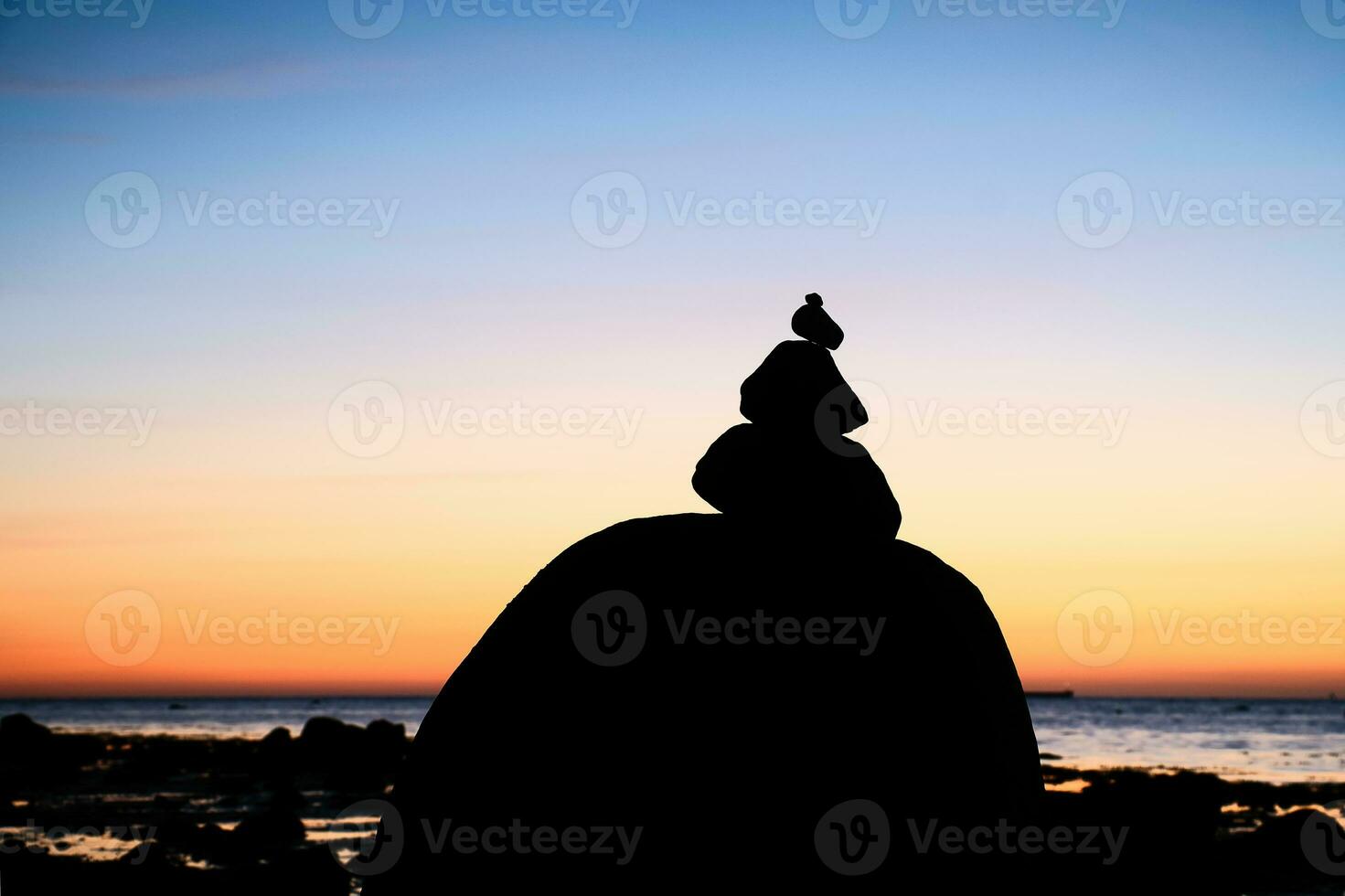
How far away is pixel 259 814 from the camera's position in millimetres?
36062

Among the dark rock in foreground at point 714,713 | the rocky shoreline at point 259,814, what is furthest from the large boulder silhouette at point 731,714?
the rocky shoreline at point 259,814

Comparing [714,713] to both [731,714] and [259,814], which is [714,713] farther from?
[259,814]

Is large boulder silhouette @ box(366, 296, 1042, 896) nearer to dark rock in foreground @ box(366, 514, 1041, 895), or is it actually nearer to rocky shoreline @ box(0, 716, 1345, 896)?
dark rock in foreground @ box(366, 514, 1041, 895)

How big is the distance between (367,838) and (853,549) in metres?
27.0

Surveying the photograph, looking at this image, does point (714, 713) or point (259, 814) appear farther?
point (259, 814)

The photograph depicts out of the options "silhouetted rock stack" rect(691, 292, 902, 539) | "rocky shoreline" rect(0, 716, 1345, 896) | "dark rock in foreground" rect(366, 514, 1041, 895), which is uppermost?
"silhouetted rock stack" rect(691, 292, 902, 539)

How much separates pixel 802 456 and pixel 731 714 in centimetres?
231

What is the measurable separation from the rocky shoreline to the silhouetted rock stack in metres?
2.22

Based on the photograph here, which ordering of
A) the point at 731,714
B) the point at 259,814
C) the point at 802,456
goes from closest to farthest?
the point at 731,714 < the point at 802,456 < the point at 259,814

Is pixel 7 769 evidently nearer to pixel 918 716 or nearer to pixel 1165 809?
pixel 1165 809

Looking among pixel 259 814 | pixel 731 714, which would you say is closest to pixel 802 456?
pixel 731 714

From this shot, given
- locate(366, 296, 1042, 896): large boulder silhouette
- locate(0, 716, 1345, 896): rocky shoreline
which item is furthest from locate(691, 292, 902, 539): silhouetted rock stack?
locate(0, 716, 1345, 896): rocky shoreline

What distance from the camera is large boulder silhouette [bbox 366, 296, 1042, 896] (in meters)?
8.38

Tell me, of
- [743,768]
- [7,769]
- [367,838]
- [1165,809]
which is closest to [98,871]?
[367,838]
